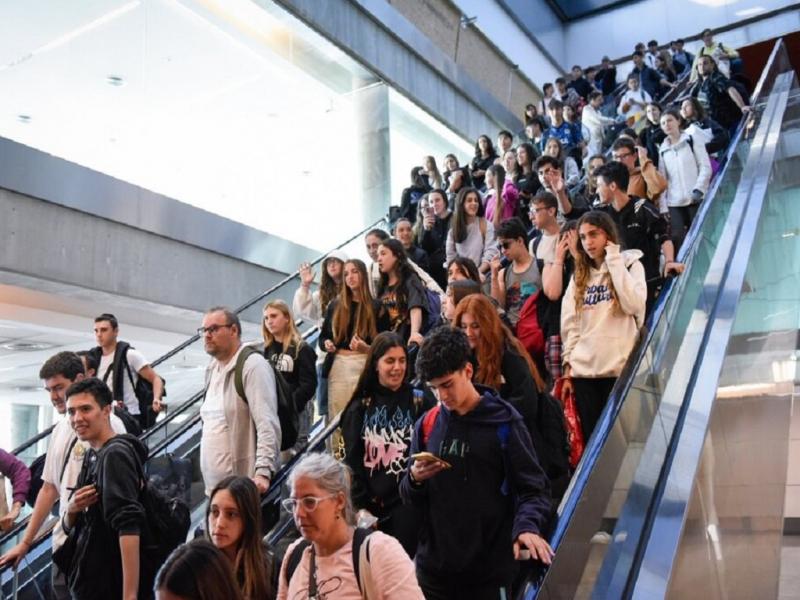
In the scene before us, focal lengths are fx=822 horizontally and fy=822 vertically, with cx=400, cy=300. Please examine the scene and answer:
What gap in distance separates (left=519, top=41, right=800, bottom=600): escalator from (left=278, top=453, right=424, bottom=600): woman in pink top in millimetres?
408

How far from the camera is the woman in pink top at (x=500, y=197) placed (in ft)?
27.6

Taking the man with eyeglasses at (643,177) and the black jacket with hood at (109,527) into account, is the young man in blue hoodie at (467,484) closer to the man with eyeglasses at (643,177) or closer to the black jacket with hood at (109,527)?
the black jacket with hood at (109,527)

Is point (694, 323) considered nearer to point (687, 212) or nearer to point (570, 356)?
point (570, 356)

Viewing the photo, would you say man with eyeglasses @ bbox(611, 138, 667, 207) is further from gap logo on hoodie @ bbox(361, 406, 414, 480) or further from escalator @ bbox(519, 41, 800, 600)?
gap logo on hoodie @ bbox(361, 406, 414, 480)

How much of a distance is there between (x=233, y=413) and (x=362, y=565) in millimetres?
1963

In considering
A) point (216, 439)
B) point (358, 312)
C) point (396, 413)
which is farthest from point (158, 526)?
point (358, 312)

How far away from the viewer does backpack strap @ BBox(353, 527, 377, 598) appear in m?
2.44

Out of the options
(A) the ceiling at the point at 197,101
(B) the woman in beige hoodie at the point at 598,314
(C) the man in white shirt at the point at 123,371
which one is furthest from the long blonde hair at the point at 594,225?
(A) the ceiling at the point at 197,101

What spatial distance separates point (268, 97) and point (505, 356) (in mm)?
11521

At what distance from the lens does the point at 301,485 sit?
267 centimetres

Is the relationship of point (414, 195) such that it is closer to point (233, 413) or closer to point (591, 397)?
point (591, 397)

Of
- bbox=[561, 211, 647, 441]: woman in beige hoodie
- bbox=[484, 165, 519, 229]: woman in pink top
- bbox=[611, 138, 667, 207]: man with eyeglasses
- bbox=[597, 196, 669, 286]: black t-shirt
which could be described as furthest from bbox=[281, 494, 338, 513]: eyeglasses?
bbox=[484, 165, 519, 229]: woman in pink top

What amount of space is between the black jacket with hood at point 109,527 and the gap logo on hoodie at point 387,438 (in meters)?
0.99

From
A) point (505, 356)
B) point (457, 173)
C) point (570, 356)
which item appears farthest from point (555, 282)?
point (457, 173)
